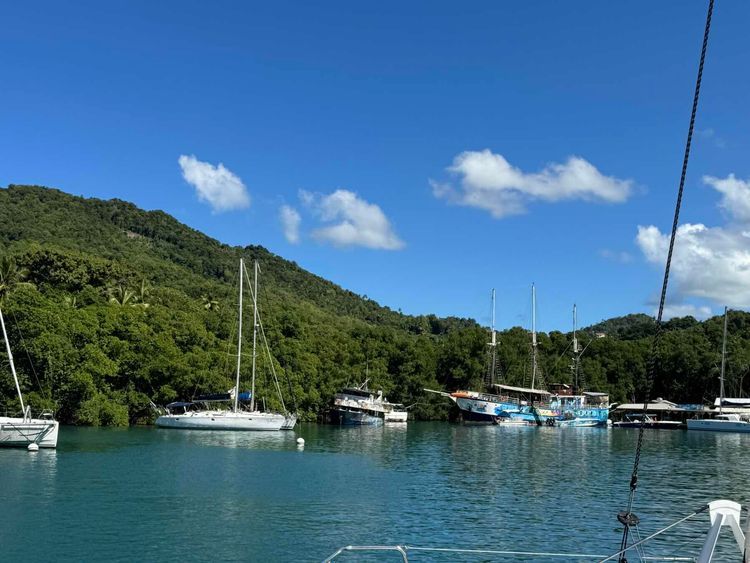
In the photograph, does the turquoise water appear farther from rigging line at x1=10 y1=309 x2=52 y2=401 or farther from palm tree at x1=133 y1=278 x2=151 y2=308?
palm tree at x1=133 y1=278 x2=151 y2=308

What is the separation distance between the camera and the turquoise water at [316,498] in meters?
26.4

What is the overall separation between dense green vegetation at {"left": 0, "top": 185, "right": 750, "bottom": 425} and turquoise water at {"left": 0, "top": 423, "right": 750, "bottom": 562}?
12.7 meters

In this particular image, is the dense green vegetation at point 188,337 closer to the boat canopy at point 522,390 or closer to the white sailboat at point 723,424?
the boat canopy at point 522,390

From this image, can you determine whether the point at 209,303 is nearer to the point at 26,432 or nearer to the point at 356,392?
the point at 356,392

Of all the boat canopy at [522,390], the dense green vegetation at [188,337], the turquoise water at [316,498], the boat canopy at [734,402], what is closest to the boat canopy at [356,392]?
the dense green vegetation at [188,337]

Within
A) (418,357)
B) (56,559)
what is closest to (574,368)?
(418,357)

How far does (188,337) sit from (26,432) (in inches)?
1613

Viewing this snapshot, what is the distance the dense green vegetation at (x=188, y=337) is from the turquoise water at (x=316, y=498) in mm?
12746

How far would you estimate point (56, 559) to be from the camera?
76.8 ft

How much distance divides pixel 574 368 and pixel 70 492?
114059 mm

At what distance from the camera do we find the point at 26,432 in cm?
5081

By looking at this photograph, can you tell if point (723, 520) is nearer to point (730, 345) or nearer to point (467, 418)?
point (467, 418)

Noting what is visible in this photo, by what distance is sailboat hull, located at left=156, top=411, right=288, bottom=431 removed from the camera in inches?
3125

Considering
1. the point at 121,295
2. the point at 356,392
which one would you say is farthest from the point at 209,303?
the point at 356,392
